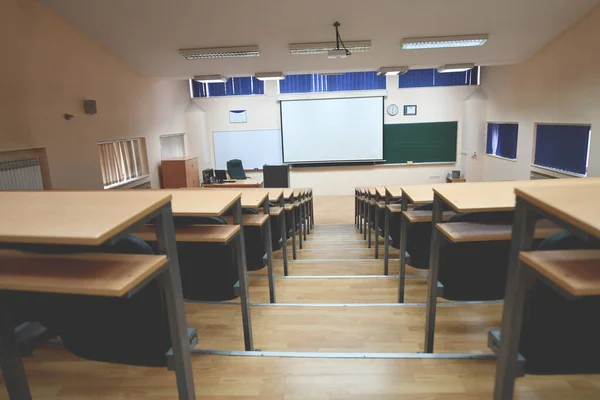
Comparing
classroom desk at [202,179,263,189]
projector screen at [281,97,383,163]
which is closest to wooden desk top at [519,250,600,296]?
classroom desk at [202,179,263,189]

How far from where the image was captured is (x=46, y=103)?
502cm

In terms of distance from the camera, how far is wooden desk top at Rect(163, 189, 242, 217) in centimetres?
175

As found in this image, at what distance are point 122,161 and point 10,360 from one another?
20.4ft

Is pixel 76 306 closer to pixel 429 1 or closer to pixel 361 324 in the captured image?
pixel 361 324

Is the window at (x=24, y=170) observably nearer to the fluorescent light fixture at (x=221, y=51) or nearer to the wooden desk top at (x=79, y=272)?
the fluorescent light fixture at (x=221, y=51)

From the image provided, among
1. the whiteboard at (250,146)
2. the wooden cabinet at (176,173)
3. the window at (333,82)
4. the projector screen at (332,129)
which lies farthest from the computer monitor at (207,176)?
the window at (333,82)

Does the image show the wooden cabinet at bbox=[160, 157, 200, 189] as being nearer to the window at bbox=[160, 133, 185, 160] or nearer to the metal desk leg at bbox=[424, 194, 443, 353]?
the window at bbox=[160, 133, 185, 160]

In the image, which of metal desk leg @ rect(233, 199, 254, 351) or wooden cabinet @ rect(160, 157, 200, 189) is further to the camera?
wooden cabinet @ rect(160, 157, 200, 189)

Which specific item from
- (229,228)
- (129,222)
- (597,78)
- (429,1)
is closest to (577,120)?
(597,78)

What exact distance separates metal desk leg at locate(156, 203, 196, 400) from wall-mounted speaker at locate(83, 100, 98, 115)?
548 centimetres

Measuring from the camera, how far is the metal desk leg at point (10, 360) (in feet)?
5.16

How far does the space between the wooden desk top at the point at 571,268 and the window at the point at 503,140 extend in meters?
7.78

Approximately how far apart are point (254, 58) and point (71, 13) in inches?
118

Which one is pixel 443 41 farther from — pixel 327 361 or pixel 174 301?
pixel 174 301
